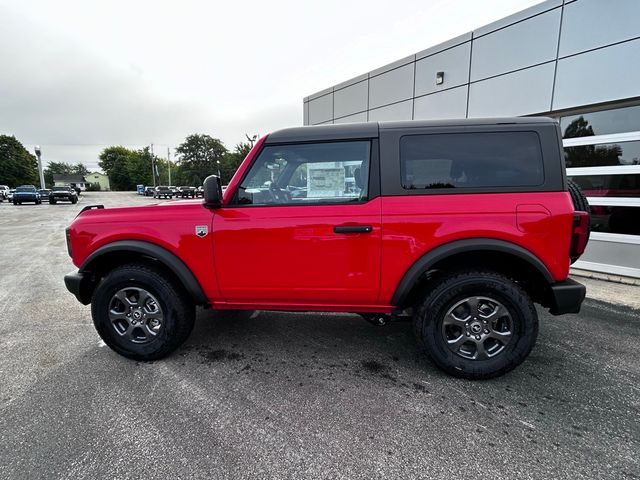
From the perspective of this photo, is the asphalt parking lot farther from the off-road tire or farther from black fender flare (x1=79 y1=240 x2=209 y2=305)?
black fender flare (x1=79 y1=240 x2=209 y2=305)

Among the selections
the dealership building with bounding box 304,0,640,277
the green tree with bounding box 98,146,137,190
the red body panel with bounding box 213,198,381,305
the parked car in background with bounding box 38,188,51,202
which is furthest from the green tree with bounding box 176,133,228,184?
the red body panel with bounding box 213,198,381,305

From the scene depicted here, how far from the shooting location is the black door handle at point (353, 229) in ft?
8.24

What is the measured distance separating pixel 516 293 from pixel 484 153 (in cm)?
112

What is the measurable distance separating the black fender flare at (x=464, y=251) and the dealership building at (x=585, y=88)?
4717mm

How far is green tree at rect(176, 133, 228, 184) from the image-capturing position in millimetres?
67500

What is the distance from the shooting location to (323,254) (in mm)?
2600

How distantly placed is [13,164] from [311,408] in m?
79.8

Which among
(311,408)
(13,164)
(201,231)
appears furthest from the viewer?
(13,164)

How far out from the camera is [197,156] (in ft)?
223

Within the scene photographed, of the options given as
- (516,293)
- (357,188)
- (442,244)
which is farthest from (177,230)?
(516,293)

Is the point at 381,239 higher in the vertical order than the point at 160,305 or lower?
higher

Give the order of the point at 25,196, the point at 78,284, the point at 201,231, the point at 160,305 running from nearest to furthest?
1. the point at 201,231
2. the point at 160,305
3. the point at 78,284
4. the point at 25,196

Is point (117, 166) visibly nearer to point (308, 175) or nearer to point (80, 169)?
point (80, 169)

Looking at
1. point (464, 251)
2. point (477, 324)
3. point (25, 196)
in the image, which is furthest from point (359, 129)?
point (25, 196)
